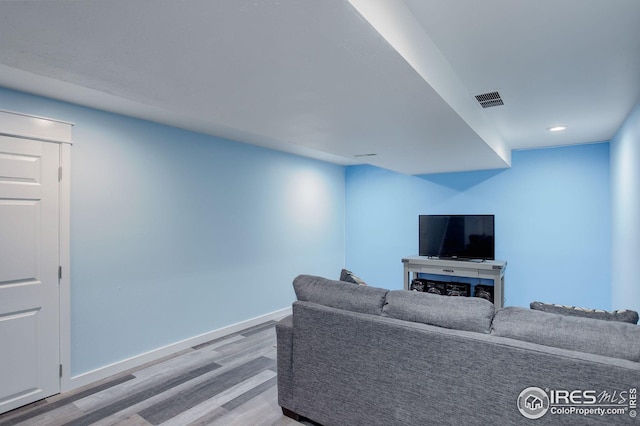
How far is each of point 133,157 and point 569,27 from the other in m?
3.50

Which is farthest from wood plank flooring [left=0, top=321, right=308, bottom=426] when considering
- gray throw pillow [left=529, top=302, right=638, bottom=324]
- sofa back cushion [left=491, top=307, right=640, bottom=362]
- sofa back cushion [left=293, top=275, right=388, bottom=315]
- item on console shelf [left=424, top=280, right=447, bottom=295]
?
item on console shelf [left=424, top=280, right=447, bottom=295]

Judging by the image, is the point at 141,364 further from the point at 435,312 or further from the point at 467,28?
the point at 467,28

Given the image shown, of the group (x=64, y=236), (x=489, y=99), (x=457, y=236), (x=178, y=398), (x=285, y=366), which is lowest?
(x=178, y=398)

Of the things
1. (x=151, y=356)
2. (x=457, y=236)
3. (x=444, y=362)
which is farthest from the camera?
(x=457, y=236)

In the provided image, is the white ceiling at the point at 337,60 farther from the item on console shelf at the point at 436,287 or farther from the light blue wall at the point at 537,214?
the item on console shelf at the point at 436,287

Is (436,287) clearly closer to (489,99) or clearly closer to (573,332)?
(489,99)

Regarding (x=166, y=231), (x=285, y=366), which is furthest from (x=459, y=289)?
(x=166, y=231)

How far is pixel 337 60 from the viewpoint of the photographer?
1.48m

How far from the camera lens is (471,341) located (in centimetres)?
160

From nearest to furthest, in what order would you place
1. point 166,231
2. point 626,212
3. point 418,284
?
point 626,212 < point 166,231 < point 418,284

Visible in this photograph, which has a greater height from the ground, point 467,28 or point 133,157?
point 467,28

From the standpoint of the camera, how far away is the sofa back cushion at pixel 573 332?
1.39 meters

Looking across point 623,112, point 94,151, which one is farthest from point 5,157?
point 623,112

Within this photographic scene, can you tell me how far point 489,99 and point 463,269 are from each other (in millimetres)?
2421
